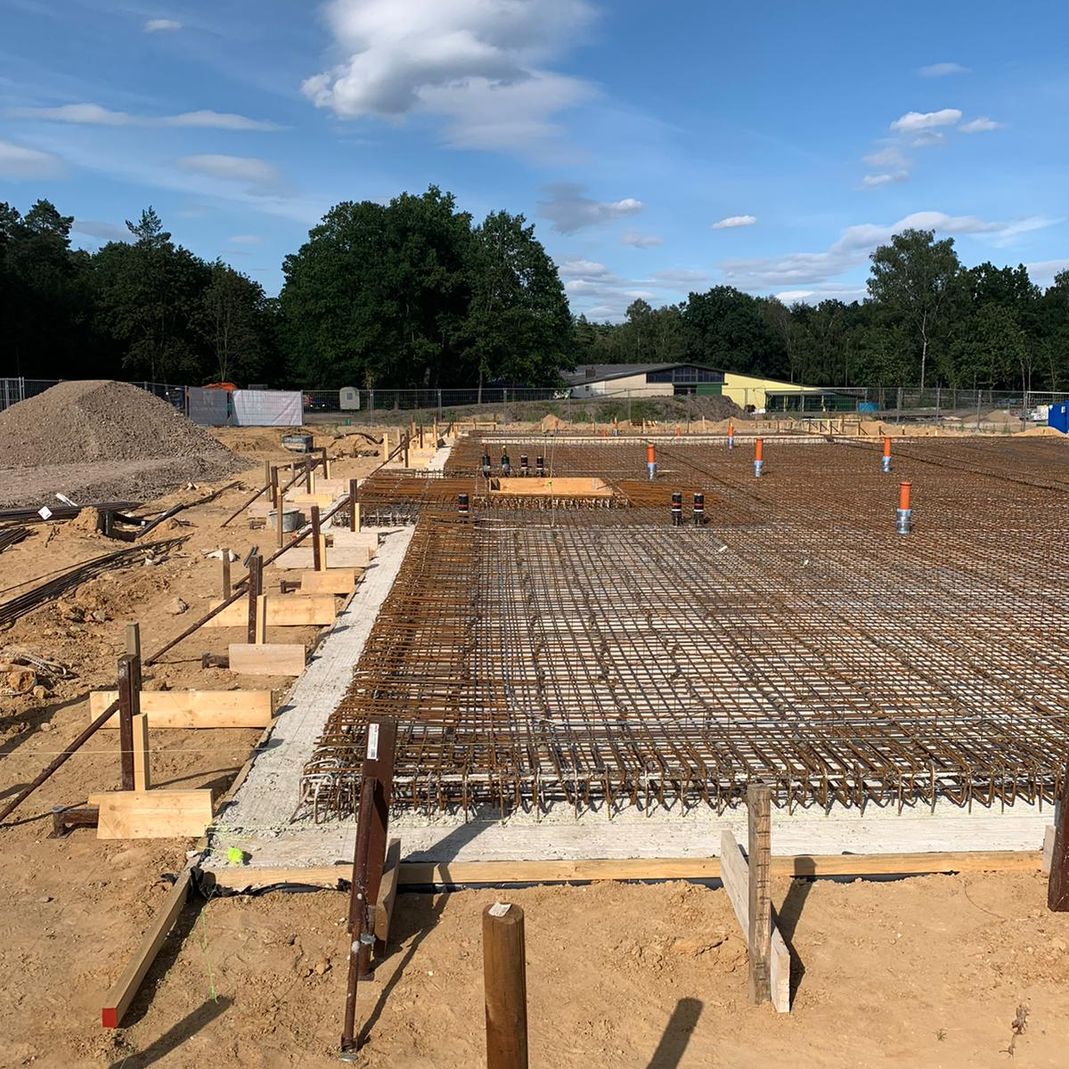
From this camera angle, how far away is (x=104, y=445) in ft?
64.6

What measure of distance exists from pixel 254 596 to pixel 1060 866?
15.9 ft

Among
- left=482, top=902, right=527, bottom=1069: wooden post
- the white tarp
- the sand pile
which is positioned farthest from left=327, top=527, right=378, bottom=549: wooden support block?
the white tarp

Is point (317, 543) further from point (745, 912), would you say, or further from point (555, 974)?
point (745, 912)

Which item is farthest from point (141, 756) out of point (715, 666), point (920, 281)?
point (920, 281)

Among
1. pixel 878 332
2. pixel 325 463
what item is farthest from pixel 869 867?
pixel 878 332

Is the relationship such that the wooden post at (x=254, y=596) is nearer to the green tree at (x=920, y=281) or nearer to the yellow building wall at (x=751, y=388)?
the yellow building wall at (x=751, y=388)

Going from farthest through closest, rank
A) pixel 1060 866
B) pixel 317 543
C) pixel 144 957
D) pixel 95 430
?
pixel 95 430
pixel 317 543
pixel 1060 866
pixel 144 957

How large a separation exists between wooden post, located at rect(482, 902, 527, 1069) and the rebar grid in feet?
6.62

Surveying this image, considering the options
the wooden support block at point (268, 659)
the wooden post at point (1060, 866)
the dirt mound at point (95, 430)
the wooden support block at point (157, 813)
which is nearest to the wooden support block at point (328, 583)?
the wooden support block at point (268, 659)

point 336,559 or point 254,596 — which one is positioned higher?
point 254,596

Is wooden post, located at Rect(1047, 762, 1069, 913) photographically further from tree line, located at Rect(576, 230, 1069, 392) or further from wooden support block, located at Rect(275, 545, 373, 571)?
tree line, located at Rect(576, 230, 1069, 392)

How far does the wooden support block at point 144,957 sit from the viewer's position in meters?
2.98

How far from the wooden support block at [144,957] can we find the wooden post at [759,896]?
6.62 feet

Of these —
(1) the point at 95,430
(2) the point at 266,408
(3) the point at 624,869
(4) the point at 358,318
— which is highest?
(4) the point at 358,318
